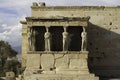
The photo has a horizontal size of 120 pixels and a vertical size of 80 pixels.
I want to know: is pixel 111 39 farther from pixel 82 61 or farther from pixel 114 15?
pixel 82 61

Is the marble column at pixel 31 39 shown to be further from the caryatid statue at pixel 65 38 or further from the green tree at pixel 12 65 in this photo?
the green tree at pixel 12 65

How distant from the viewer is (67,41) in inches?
1014

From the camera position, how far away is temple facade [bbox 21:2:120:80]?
25453 millimetres

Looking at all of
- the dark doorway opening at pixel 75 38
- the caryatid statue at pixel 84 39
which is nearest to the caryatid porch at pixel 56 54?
the caryatid statue at pixel 84 39

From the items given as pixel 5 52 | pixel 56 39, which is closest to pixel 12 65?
pixel 5 52

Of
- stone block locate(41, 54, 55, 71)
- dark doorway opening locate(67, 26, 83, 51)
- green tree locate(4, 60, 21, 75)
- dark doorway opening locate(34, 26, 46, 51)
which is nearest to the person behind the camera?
stone block locate(41, 54, 55, 71)

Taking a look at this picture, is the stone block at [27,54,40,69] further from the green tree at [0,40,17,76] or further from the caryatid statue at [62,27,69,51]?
the green tree at [0,40,17,76]

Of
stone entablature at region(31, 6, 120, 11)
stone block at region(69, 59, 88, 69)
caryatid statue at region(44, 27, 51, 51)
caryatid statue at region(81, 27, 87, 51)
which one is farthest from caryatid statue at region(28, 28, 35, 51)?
stone entablature at region(31, 6, 120, 11)

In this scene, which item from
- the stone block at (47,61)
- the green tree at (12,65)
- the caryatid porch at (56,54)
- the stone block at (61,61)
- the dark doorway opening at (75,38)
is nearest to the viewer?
the caryatid porch at (56,54)

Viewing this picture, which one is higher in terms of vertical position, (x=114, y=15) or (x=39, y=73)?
(x=114, y=15)

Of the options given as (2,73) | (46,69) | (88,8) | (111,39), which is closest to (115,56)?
(111,39)

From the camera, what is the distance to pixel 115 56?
95.3 ft

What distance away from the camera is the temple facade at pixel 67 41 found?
83.5 feet

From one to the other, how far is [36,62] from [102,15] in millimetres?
6036
